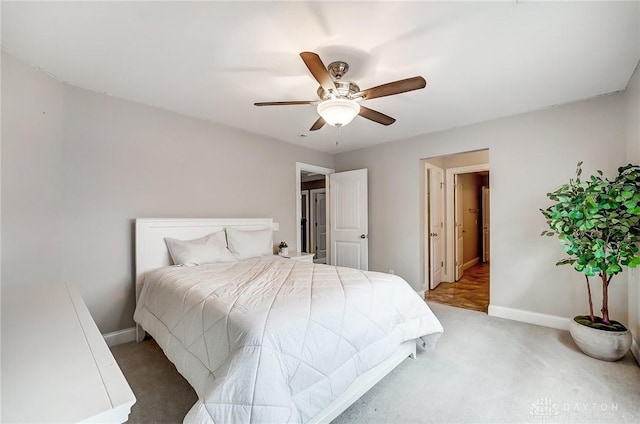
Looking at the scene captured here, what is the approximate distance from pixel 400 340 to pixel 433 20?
2.19m

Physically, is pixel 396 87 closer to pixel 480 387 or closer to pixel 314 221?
pixel 480 387

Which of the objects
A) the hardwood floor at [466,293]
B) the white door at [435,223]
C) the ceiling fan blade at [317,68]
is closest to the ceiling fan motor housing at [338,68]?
the ceiling fan blade at [317,68]

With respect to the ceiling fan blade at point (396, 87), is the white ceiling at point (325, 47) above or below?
above

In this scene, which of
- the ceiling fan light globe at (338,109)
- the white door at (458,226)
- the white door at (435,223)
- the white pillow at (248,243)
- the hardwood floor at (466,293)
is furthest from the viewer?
the white door at (458,226)

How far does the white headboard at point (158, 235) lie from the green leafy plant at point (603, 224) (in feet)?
11.9

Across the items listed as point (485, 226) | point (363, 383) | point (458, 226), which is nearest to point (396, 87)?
point (363, 383)

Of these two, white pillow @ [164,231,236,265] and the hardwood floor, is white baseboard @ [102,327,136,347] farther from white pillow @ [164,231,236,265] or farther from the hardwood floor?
the hardwood floor

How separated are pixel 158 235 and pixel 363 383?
2425 mm

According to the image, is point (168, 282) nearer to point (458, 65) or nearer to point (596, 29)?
point (458, 65)

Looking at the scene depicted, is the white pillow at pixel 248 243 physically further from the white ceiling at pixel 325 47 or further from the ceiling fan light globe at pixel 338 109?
the ceiling fan light globe at pixel 338 109

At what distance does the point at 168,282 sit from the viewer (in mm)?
2248

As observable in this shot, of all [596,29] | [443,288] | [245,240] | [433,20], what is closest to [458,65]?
[433,20]

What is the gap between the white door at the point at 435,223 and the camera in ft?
14.7

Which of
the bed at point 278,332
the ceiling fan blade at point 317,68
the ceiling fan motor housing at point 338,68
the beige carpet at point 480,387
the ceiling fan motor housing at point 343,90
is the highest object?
the ceiling fan motor housing at point 338,68
